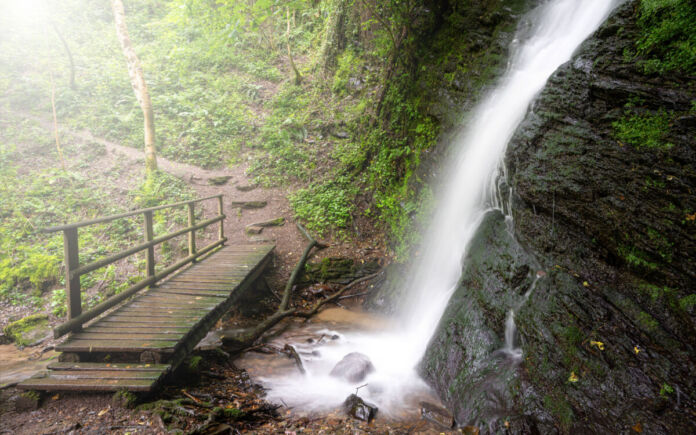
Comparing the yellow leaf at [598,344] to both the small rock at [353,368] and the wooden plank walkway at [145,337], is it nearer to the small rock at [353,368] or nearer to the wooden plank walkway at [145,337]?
the small rock at [353,368]

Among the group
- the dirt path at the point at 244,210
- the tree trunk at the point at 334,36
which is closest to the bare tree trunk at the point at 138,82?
the dirt path at the point at 244,210

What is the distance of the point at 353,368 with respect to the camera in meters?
4.43

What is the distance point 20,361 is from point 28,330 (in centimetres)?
111

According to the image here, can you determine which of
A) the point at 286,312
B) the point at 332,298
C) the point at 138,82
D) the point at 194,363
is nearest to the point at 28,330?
the point at 194,363

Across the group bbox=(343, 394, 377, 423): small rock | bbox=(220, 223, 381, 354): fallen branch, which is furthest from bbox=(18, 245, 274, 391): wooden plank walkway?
bbox=(343, 394, 377, 423): small rock

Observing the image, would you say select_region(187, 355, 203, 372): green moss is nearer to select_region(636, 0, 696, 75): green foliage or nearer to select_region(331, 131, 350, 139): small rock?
select_region(636, 0, 696, 75): green foliage

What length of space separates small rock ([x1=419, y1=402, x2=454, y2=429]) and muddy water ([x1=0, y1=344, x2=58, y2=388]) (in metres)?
5.08

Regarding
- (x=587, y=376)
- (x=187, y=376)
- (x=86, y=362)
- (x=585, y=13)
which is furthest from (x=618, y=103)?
(x=86, y=362)

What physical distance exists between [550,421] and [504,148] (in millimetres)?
3135

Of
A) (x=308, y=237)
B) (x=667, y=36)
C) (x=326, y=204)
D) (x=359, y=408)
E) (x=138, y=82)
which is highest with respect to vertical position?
(x=138, y=82)

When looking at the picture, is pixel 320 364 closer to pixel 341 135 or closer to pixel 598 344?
pixel 598 344

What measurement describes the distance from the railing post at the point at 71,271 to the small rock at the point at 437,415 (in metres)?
4.10

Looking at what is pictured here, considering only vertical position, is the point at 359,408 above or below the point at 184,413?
below

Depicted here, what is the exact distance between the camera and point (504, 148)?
4.29 meters
